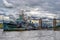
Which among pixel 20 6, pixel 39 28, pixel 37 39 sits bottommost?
pixel 37 39

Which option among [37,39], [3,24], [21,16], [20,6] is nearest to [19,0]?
[20,6]

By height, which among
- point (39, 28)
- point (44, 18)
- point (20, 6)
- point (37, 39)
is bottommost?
point (37, 39)

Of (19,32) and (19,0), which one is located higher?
(19,0)

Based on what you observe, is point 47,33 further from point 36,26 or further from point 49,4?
point 49,4

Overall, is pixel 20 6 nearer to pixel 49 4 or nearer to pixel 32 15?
pixel 32 15

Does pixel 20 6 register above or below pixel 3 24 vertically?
above

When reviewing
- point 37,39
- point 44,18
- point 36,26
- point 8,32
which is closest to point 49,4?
point 44,18
